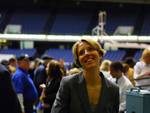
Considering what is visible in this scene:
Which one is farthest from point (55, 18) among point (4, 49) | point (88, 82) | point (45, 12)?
point (88, 82)

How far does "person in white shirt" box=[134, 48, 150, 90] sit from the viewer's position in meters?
5.16

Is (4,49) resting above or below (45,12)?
below

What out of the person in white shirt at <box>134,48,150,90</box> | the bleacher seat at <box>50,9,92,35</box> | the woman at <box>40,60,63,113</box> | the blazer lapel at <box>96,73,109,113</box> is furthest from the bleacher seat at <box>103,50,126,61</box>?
the blazer lapel at <box>96,73,109,113</box>

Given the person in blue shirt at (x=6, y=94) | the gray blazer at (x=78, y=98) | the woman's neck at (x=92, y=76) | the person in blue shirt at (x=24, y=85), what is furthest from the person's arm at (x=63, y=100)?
the person in blue shirt at (x=24, y=85)

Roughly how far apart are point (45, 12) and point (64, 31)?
10.3 feet

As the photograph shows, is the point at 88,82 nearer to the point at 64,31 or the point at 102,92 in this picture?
the point at 102,92

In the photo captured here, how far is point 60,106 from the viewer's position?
3.54 metres

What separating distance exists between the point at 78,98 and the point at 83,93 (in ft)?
0.16

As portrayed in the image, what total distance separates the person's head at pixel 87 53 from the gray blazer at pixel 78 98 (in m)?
0.13

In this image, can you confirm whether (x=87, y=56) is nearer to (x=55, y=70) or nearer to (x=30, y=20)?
(x=55, y=70)

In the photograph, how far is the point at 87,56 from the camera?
11.6 ft

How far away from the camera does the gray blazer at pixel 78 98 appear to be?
11.6 feet

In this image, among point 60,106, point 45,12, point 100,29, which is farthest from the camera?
point 45,12

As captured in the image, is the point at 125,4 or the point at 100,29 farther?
the point at 125,4
